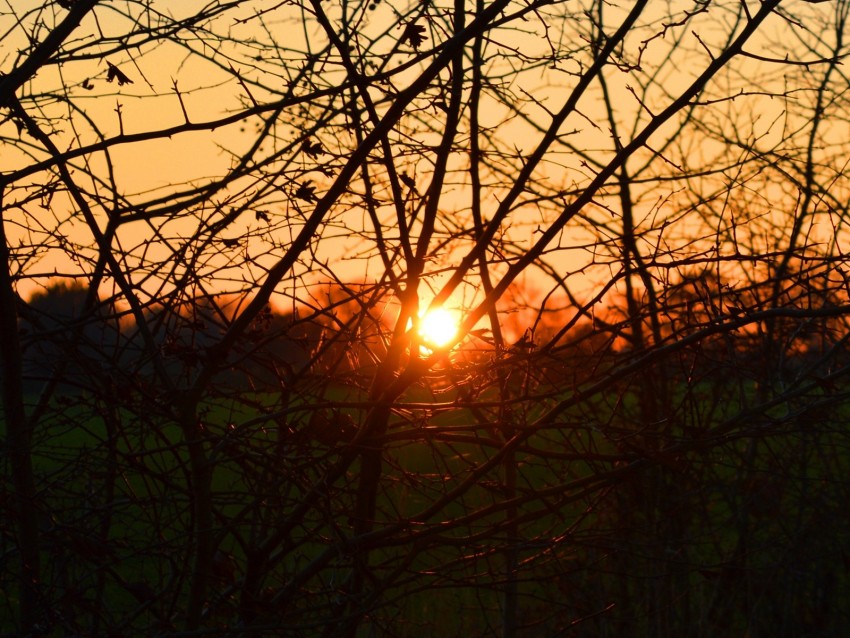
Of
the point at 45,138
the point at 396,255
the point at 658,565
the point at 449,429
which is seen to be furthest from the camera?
the point at 658,565

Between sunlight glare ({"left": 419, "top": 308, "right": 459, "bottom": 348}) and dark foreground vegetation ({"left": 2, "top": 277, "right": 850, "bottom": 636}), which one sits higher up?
sunlight glare ({"left": 419, "top": 308, "right": 459, "bottom": 348})

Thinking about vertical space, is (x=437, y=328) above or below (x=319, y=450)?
above

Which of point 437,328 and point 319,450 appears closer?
point 437,328

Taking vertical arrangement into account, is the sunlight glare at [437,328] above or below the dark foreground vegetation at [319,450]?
above

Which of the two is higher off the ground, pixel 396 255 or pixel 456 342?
pixel 396 255

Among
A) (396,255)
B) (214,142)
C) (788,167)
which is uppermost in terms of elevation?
(788,167)

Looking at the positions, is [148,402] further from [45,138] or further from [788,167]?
[788,167]

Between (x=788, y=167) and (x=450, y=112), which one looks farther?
(x=788, y=167)

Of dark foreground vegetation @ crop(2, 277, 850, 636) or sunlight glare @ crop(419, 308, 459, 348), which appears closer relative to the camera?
dark foreground vegetation @ crop(2, 277, 850, 636)

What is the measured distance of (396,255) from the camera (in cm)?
322

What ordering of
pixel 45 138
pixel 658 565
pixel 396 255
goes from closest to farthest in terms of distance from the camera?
pixel 45 138, pixel 396 255, pixel 658 565

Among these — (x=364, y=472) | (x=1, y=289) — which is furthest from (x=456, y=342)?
(x=1, y=289)

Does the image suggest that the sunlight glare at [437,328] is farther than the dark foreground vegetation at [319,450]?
Yes

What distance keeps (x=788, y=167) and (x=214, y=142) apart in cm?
383
